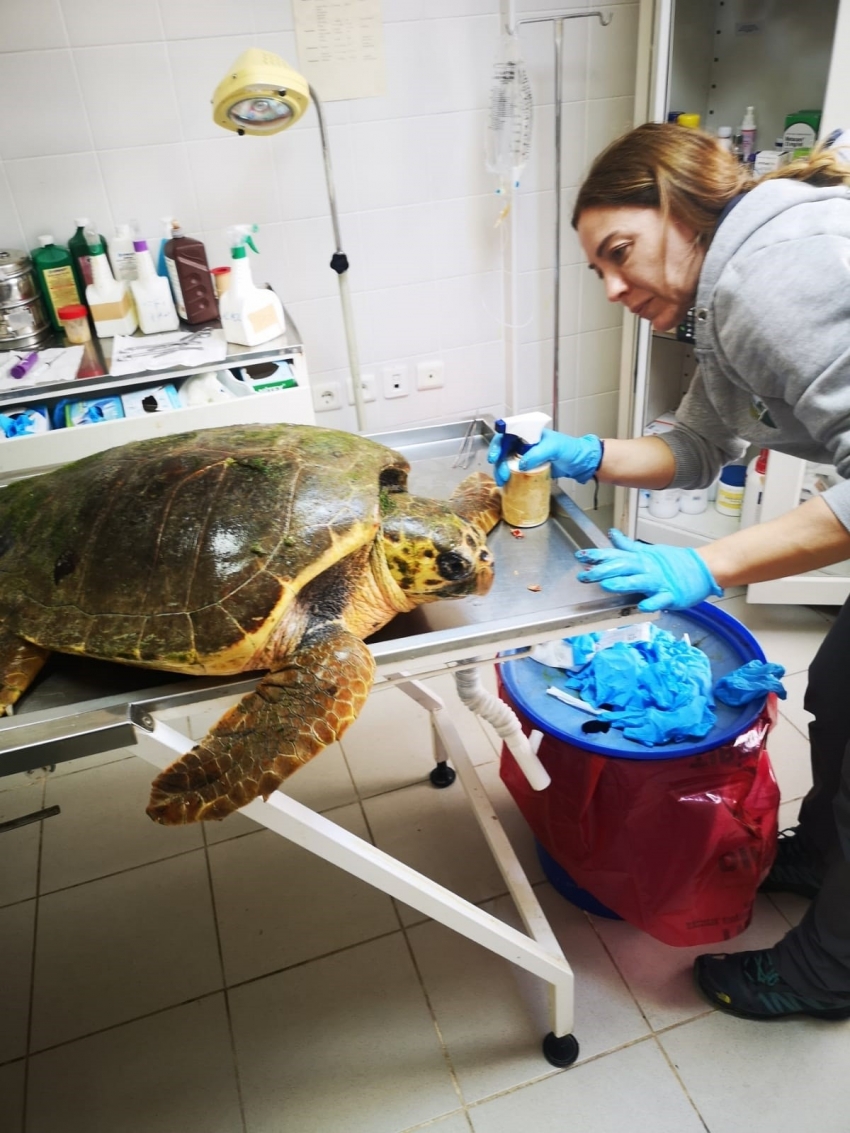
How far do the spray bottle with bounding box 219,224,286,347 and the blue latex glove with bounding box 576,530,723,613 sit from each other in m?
1.18

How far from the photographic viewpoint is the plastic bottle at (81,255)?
2.00 metres

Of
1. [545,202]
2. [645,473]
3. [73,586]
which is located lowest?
[645,473]

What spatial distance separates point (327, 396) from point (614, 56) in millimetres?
1351

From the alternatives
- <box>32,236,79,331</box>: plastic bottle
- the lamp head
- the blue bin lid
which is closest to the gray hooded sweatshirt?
the blue bin lid

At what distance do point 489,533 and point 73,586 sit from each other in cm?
64

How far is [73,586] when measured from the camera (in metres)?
1.06

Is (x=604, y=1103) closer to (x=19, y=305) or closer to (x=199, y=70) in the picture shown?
→ (x=19, y=305)

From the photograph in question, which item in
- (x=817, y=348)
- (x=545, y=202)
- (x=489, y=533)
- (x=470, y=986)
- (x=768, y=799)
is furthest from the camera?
(x=545, y=202)

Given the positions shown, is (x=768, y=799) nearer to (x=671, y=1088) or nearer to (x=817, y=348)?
(x=671, y=1088)

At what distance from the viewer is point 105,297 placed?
2.00 metres

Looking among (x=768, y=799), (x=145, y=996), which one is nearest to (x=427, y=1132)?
(x=145, y=996)

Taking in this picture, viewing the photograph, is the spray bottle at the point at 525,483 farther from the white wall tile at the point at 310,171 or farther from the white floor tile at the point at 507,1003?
the white wall tile at the point at 310,171

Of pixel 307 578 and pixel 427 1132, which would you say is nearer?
pixel 307 578

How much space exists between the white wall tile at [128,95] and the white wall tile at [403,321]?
73 cm
